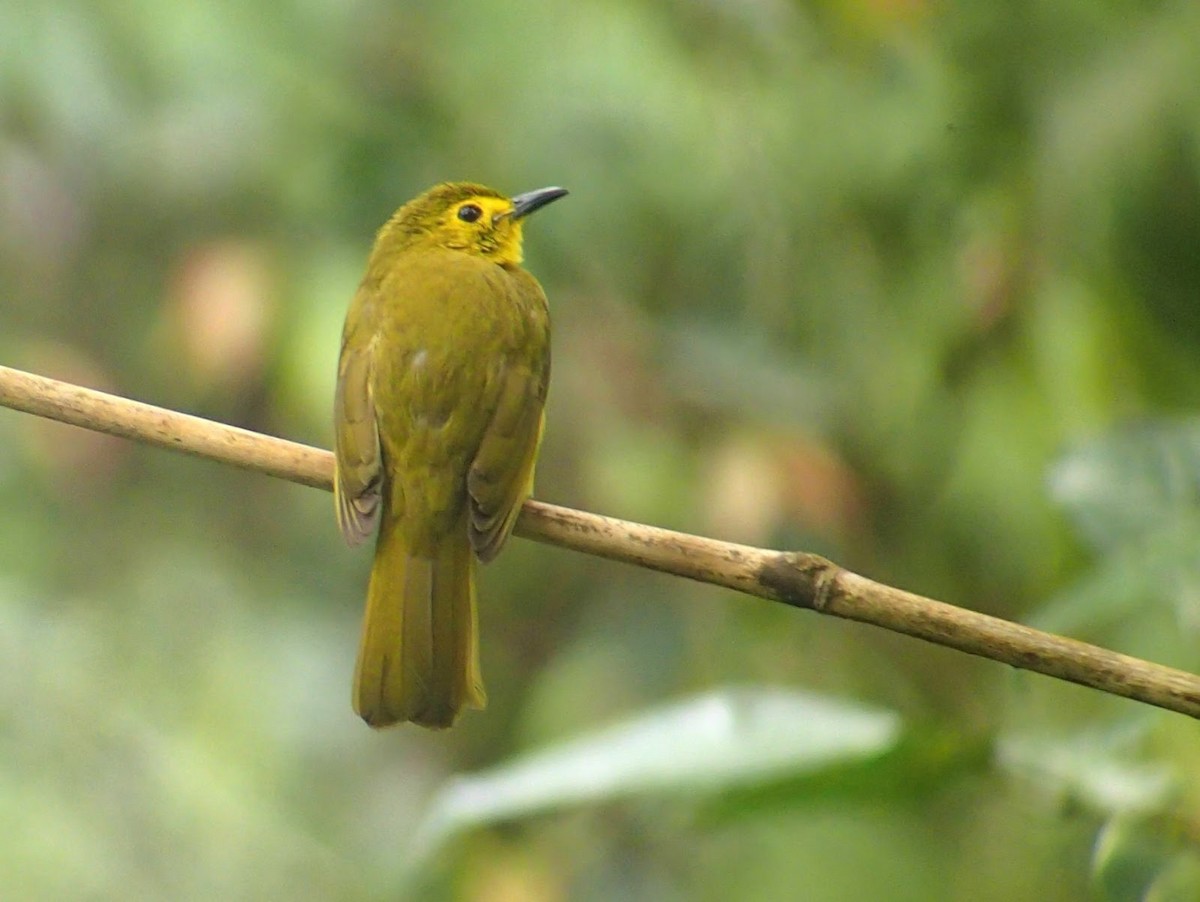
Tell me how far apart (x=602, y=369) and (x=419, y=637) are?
5.42 ft

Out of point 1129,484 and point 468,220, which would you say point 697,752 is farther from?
point 468,220

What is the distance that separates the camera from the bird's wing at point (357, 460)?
2582 mm

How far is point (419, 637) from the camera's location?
2.49m

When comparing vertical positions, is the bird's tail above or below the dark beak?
below

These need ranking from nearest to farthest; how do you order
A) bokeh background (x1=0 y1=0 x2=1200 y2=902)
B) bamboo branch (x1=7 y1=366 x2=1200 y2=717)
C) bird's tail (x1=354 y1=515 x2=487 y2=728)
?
bamboo branch (x1=7 y1=366 x2=1200 y2=717) < bird's tail (x1=354 y1=515 x2=487 y2=728) < bokeh background (x1=0 y1=0 x2=1200 y2=902)

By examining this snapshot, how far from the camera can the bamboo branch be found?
1737 mm

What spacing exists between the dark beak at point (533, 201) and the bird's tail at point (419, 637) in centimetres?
89

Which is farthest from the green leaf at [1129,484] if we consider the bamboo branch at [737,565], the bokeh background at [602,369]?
the bamboo branch at [737,565]

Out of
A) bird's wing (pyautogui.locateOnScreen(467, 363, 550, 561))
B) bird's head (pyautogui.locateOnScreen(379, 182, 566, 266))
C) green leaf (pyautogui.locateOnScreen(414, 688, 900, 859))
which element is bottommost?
green leaf (pyautogui.locateOnScreen(414, 688, 900, 859))

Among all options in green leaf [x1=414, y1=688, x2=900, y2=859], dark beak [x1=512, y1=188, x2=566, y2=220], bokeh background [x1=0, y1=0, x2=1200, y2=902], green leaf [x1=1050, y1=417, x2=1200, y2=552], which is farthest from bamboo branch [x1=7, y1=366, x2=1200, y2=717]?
bokeh background [x1=0, y1=0, x2=1200, y2=902]

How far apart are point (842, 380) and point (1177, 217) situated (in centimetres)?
87

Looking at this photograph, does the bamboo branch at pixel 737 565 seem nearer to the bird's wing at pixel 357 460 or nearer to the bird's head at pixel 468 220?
the bird's wing at pixel 357 460

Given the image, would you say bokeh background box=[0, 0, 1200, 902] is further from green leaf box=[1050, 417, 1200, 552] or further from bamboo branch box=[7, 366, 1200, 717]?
bamboo branch box=[7, 366, 1200, 717]

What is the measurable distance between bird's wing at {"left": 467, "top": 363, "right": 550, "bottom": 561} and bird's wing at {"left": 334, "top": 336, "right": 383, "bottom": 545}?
15 cm
